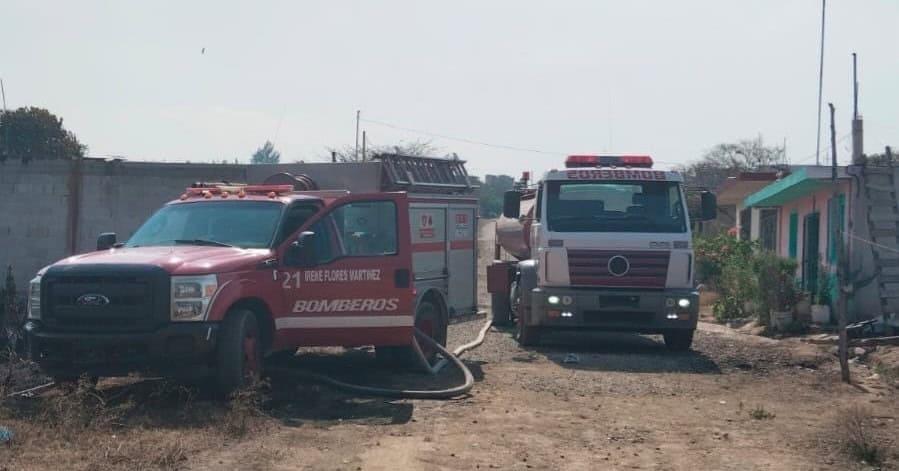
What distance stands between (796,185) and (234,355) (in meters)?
13.0

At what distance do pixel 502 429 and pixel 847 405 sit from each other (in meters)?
3.93

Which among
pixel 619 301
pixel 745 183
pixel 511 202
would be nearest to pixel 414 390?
pixel 619 301

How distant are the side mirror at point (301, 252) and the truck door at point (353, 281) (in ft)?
0.11

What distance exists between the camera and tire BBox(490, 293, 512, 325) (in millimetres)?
18797

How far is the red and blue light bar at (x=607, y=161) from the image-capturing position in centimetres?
1580

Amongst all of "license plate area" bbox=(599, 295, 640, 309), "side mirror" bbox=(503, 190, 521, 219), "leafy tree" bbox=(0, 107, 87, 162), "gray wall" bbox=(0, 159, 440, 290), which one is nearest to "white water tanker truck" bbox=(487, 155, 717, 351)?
"license plate area" bbox=(599, 295, 640, 309)

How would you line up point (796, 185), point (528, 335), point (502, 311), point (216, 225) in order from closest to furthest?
point (216, 225)
point (528, 335)
point (502, 311)
point (796, 185)

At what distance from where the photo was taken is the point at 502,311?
1884 centimetres

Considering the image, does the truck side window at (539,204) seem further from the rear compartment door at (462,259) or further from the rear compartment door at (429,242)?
the rear compartment door at (429,242)

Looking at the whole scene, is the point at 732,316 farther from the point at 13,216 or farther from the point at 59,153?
the point at 59,153

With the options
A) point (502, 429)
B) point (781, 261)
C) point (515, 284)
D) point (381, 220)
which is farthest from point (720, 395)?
point (781, 261)

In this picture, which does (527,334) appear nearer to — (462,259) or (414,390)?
(462,259)

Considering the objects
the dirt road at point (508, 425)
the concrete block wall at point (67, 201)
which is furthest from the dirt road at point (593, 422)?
the concrete block wall at point (67, 201)

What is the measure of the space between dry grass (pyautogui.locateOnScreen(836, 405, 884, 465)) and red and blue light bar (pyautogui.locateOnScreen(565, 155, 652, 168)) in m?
7.07
